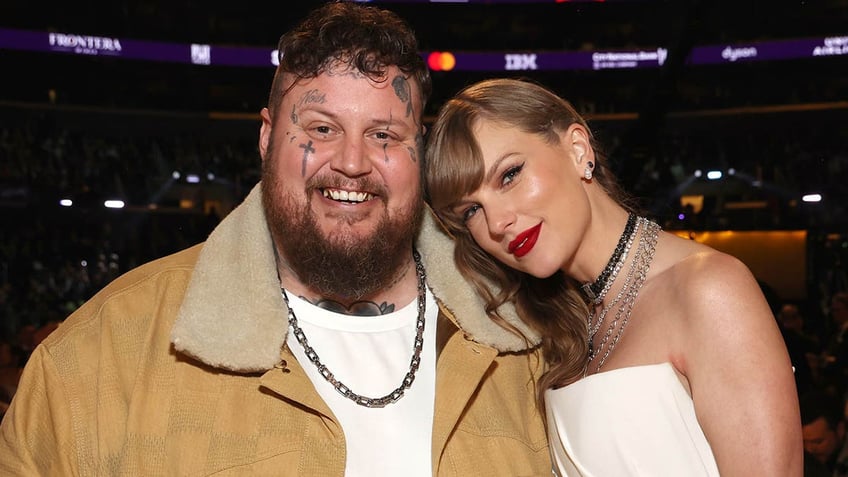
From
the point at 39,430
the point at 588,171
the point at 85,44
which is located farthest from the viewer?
the point at 85,44

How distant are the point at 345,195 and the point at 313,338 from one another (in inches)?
14.7

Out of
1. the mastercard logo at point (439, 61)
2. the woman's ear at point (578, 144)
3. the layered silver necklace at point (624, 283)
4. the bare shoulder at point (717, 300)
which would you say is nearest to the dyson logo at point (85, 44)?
the mastercard logo at point (439, 61)

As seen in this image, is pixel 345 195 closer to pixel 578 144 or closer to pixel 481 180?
pixel 481 180

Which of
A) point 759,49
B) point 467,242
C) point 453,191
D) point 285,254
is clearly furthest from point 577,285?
point 759,49

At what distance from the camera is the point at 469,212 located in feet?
7.55

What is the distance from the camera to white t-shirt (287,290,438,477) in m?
2.01

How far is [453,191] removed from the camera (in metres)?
2.21

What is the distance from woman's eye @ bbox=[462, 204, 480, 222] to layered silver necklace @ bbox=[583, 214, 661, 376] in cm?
36

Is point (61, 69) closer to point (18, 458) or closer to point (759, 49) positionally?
point (759, 49)

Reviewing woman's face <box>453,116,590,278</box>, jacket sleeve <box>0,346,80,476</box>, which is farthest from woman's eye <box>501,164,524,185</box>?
jacket sleeve <box>0,346,80,476</box>

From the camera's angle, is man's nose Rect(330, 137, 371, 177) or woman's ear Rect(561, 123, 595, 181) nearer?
man's nose Rect(330, 137, 371, 177)

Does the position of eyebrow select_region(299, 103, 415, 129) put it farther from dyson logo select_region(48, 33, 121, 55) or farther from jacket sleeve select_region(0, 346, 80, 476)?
dyson logo select_region(48, 33, 121, 55)

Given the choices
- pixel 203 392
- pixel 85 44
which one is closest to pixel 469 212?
pixel 203 392

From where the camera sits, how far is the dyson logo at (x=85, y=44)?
52.0 ft
